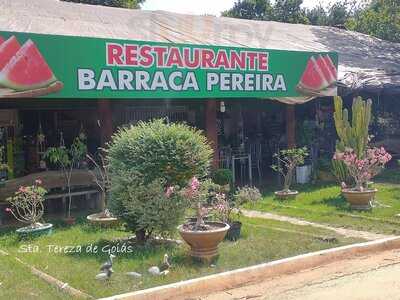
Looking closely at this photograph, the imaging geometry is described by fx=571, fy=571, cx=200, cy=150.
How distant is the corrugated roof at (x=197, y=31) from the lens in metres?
14.0

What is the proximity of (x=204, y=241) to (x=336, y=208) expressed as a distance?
4.97 m

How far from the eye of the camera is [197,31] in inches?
657

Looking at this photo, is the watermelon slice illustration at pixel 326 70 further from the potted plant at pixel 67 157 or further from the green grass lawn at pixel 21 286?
the green grass lawn at pixel 21 286

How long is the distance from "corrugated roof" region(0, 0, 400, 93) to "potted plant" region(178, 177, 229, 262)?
6.76 meters

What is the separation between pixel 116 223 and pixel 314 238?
11.2ft

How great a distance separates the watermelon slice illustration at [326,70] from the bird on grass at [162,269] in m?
9.40

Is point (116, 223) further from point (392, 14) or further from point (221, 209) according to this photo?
point (392, 14)

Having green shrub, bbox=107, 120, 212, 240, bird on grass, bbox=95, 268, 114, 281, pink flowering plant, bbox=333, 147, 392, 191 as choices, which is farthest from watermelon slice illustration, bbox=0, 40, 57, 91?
pink flowering plant, bbox=333, 147, 392, 191

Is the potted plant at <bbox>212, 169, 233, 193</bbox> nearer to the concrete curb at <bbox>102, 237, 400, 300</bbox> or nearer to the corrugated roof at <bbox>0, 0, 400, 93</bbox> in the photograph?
the corrugated roof at <bbox>0, 0, 400, 93</bbox>

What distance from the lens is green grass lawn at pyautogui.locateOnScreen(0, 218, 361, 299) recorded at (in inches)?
267

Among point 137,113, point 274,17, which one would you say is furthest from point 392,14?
point 137,113

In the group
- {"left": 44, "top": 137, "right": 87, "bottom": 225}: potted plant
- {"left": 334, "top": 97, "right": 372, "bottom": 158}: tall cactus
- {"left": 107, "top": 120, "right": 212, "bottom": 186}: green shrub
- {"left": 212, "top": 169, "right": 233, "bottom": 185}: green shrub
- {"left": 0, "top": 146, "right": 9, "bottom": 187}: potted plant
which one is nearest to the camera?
{"left": 107, "top": 120, "right": 212, "bottom": 186}: green shrub

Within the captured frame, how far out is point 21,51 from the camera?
10.2 meters

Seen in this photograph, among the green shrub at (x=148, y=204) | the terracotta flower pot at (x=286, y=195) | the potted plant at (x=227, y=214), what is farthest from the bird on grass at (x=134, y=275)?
the terracotta flower pot at (x=286, y=195)
